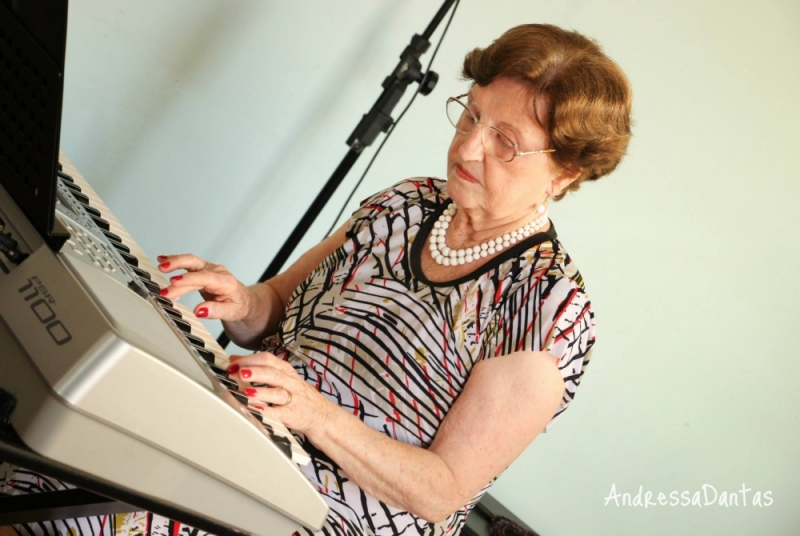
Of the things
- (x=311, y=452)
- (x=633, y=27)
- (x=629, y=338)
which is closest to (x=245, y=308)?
(x=311, y=452)

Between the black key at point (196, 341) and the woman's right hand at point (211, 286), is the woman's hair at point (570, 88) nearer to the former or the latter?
the woman's right hand at point (211, 286)

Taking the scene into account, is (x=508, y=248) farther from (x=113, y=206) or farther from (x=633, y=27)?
(x=113, y=206)

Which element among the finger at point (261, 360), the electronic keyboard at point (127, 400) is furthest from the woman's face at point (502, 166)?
the electronic keyboard at point (127, 400)

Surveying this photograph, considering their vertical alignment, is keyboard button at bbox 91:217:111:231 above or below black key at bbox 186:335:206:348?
above

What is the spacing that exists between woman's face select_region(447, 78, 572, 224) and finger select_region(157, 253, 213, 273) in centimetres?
43

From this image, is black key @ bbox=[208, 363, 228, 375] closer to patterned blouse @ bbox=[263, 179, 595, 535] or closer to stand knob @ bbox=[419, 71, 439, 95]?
patterned blouse @ bbox=[263, 179, 595, 535]

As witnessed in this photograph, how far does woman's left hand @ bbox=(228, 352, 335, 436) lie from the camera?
2.60ft

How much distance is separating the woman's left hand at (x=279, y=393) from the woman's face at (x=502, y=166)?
462 mm

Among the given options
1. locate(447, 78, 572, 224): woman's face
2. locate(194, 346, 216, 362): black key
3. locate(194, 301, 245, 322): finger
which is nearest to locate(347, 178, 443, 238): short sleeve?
locate(447, 78, 572, 224): woman's face

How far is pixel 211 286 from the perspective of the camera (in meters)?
1.19

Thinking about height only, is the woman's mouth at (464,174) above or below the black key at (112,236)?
above

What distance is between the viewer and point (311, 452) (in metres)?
1.09

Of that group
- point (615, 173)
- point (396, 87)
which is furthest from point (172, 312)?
point (615, 173)

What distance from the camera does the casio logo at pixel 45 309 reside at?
22.8 inches
